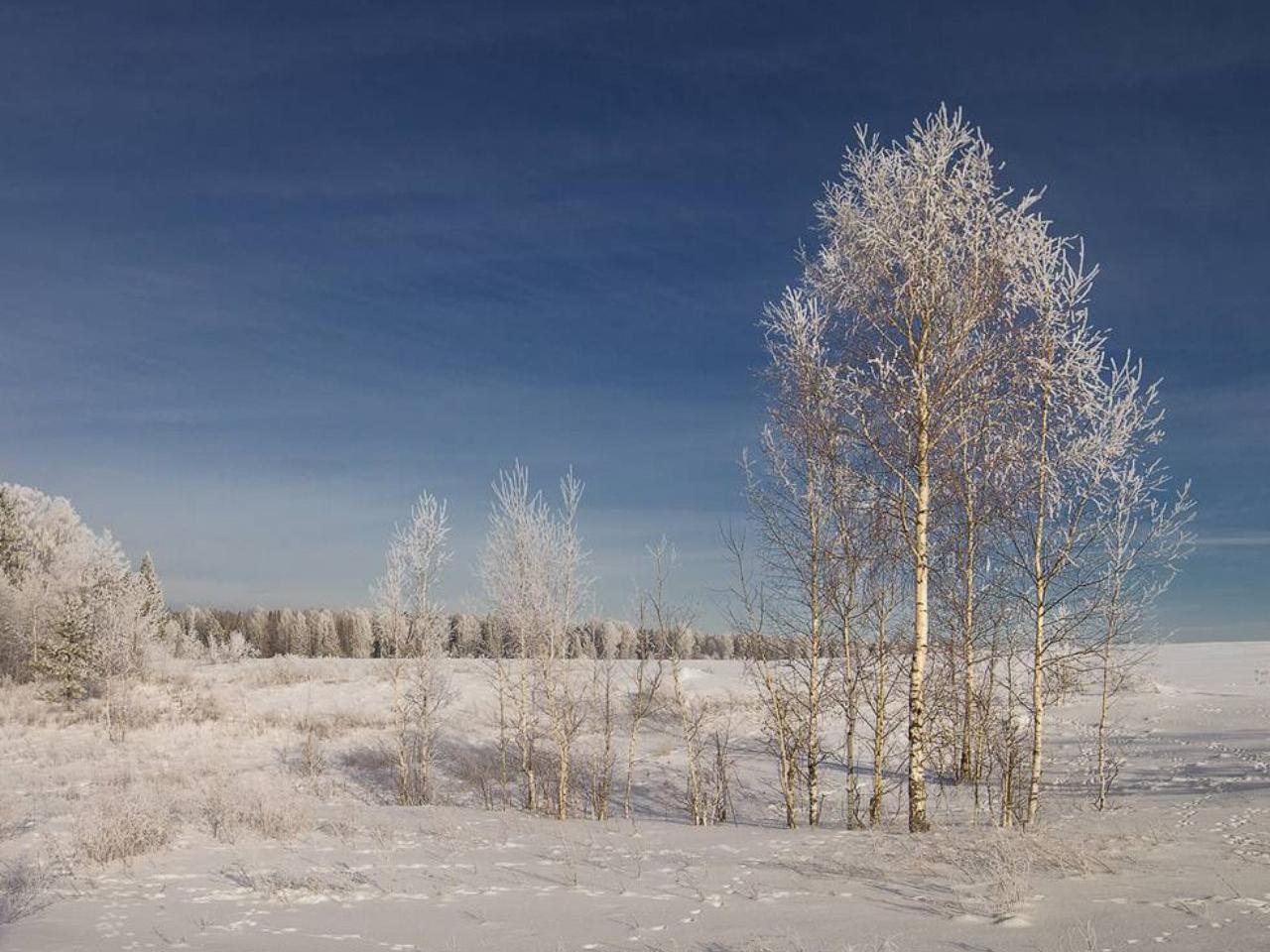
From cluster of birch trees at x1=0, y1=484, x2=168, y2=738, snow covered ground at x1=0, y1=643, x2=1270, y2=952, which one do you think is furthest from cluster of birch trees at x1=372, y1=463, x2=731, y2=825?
cluster of birch trees at x1=0, y1=484, x2=168, y2=738

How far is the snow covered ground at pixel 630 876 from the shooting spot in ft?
26.3

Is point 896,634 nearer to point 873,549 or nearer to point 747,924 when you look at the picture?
point 873,549

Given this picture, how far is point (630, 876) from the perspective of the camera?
11.2 meters

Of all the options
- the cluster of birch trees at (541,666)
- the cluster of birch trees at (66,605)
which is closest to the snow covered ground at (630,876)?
the cluster of birch trees at (541,666)

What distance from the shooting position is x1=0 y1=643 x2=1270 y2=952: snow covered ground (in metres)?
8.03

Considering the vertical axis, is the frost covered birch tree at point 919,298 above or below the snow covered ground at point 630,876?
above

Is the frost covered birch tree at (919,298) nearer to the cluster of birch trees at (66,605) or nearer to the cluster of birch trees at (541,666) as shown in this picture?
the cluster of birch trees at (541,666)

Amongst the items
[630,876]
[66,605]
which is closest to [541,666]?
[630,876]

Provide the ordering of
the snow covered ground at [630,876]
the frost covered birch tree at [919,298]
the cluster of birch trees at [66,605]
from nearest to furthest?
the snow covered ground at [630,876], the frost covered birch tree at [919,298], the cluster of birch trees at [66,605]

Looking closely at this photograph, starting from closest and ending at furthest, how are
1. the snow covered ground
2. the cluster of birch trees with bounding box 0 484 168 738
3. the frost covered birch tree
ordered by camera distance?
the snow covered ground → the frost covered birch tree → the cluster of birch trees with bounding box 0 484 168 738

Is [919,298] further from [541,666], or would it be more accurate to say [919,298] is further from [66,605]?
[66,605]

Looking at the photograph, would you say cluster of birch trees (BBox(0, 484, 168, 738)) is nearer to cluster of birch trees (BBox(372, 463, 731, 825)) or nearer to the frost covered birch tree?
cluster of birch trees (BBox(372, 463, 731, 825))

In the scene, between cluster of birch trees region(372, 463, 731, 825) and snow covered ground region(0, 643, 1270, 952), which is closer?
snow covered ground region(0, 643, 1270, 952)

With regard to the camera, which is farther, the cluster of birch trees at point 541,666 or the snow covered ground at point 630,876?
the cluster of birch trees at point 541,666
